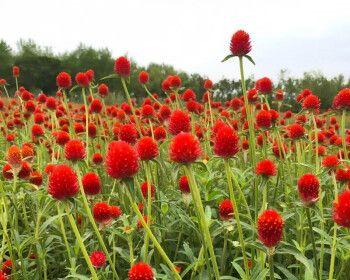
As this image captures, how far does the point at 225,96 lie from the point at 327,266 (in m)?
11.7

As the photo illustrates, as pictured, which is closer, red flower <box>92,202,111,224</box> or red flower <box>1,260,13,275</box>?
red flower <box>92,202,111,224</box>

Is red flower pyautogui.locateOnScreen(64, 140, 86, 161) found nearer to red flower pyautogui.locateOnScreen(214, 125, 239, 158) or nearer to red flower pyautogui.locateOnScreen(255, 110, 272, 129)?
red flower pyautogui.locateOnScreen(214, 125, 239, 158)

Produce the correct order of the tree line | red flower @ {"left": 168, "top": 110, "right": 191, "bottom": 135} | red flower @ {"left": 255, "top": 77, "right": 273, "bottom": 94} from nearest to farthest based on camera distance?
1. red flower @ {"left": 168, "top": 110, "right": 191, "bottom": 135}
2. red flower @ {"left": 255, "top": 77, "right": 273, "bottom": 94}
3. the tree line

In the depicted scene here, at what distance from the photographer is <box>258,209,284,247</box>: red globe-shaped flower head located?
5.56 feet

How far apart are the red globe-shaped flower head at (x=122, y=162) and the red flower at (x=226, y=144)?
1.17 feet

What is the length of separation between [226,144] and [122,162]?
44 cm

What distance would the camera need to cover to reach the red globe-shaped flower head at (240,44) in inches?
104

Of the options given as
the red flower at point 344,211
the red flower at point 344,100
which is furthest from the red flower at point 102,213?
the red flower at point 344,100

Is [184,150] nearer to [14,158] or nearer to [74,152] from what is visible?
[74,152]

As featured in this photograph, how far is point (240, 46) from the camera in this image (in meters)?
2.64

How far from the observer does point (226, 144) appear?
1.97m

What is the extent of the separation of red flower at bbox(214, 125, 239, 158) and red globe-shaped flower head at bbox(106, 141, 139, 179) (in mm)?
356

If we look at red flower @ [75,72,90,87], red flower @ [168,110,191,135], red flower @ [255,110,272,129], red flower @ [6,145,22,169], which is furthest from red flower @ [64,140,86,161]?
red flower @ [75,72,90,87]

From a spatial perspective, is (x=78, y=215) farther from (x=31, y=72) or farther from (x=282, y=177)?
(x=31, y=72)
